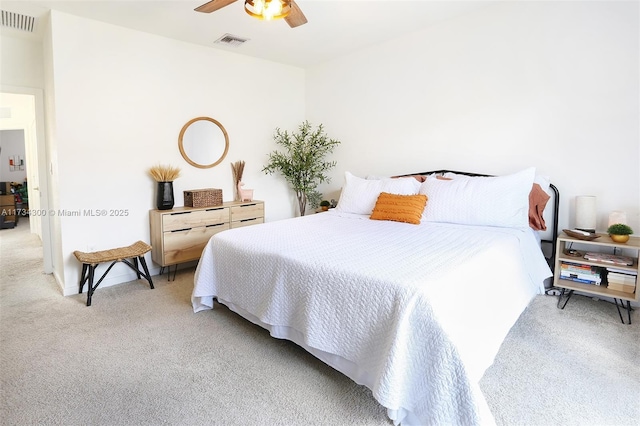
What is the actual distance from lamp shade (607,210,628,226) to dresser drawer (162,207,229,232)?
142 inches

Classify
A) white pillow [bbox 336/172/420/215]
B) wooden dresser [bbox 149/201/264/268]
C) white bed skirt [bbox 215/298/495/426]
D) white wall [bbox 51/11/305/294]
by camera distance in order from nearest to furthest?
white bed skirt [bbox 215/298/495/426] < white wall [bbox 51/11/305/294] < white pillow [bbox 336/172/420/215] < wooden dresser [bbox 149/201/264/268]

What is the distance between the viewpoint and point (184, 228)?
3658 millimetres

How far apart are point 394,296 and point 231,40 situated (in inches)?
140

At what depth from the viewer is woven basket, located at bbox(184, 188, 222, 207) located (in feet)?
12.4

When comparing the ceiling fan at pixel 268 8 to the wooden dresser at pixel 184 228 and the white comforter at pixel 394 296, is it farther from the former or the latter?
the wooden dresser at pixel 184 228

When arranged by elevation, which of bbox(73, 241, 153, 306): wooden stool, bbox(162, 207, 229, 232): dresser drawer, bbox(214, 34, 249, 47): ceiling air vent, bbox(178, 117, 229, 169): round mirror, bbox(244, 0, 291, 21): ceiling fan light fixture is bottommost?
bbox(73, 241, 153, 306): wooden stool

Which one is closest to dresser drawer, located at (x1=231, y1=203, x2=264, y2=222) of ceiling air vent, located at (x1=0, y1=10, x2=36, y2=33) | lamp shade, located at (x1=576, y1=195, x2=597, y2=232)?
ceiling air vent, located at (x1=0, y1=10, x2=36, y2=33)

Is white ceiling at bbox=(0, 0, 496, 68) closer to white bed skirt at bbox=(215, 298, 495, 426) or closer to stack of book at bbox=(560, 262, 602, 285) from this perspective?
stack of book at bbox=(560, 262, 602, 285)

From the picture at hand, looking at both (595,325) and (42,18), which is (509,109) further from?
(42,18)

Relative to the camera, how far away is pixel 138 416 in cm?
166

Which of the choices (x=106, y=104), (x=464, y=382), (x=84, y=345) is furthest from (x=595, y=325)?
(x=106, y=104)

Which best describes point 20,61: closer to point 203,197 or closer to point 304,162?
point 203,197

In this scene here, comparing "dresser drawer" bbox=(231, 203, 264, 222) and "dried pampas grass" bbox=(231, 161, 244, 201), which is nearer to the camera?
"dresser drawer" bbox=(231, 203, 264, 222)

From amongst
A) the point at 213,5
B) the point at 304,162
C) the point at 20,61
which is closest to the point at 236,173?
the point at 304,162
